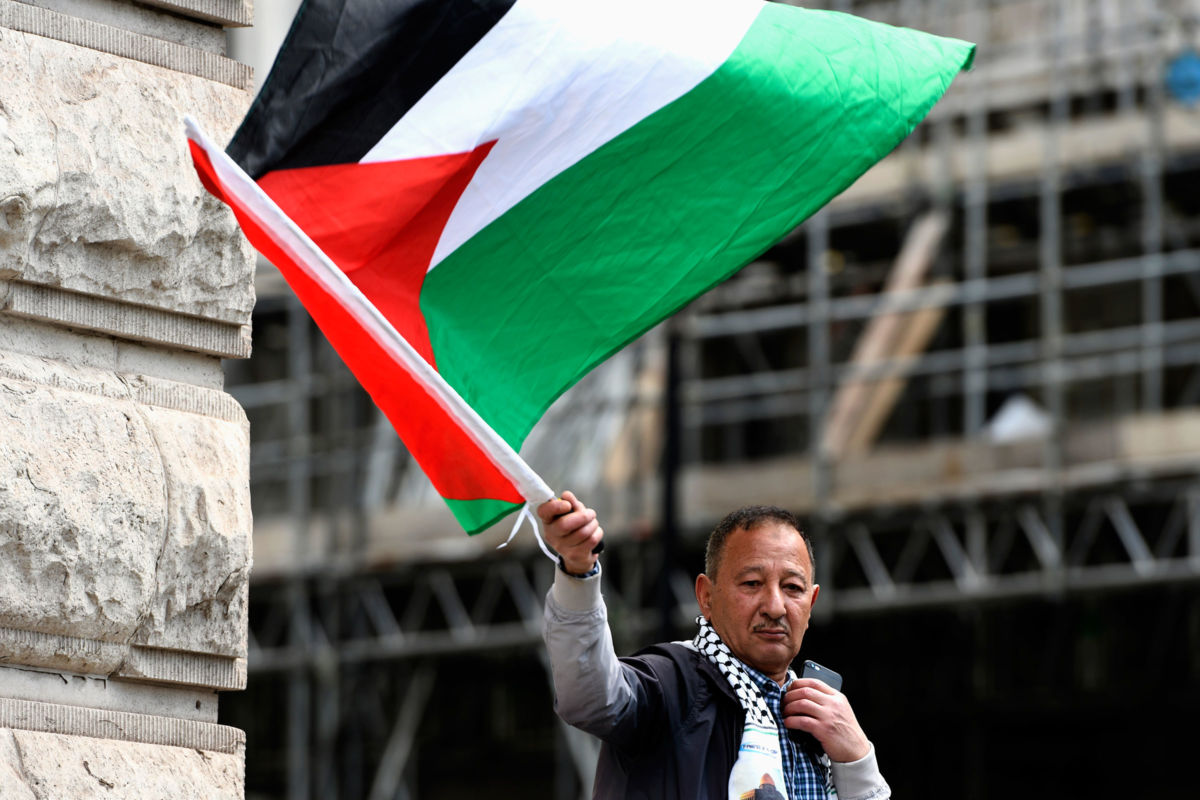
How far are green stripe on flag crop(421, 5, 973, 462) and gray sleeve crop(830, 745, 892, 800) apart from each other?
78 centimetres

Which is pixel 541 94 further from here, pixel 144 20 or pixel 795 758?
pixel 795 758

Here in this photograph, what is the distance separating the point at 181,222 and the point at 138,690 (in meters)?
0.81

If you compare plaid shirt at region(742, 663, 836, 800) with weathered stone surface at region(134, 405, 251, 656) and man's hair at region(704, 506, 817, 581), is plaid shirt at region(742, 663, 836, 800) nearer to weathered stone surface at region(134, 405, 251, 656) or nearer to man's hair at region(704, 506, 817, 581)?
man's hair at region(704, 506, 817, 581)

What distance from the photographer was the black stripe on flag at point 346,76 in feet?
13.9

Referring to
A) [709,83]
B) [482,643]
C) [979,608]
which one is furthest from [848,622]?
[709,83]

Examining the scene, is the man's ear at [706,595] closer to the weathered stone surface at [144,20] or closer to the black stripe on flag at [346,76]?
the black stripe on flag at [346,76]

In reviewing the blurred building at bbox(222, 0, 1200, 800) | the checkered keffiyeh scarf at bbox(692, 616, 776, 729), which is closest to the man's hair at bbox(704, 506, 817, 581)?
the checkered keffiyeh scarf at bbox(692, 616, 776, 729)

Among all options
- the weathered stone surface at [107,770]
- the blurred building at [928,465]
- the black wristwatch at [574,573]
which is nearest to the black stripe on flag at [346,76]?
the black wristwatch at [574,573]

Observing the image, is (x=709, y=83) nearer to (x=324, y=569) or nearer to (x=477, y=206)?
(x=477, y=206)

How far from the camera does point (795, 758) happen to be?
13.5ft

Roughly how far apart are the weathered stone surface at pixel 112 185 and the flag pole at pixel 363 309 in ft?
1.00

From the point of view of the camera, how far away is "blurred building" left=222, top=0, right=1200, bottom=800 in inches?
673

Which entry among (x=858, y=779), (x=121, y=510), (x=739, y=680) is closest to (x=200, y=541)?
(x=121, y=510)

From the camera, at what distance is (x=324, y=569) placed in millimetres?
19594
